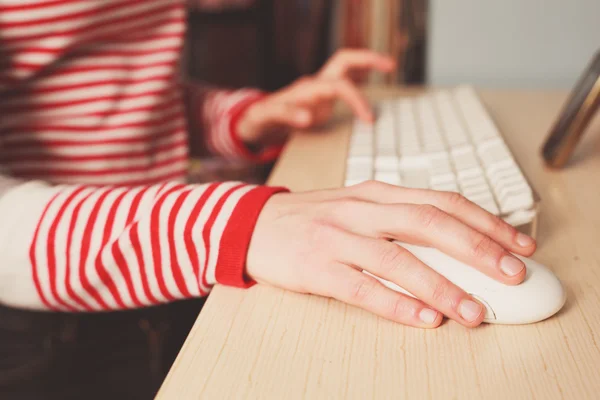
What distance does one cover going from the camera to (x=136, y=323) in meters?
0.71

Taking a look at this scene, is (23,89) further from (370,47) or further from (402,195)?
(370,47)

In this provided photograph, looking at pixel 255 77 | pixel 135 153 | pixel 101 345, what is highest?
pixel 135 153

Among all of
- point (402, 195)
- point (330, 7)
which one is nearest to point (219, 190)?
point (402, 195)

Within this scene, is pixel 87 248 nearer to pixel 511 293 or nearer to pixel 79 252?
pixel 79 252

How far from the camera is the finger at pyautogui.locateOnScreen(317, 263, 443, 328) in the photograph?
40 cm

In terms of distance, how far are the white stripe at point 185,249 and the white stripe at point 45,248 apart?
11cm

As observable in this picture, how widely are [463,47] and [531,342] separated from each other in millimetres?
716

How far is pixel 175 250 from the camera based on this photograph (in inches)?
18.3

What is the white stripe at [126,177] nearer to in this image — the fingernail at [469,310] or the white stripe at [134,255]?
the white stripe at [134,255]

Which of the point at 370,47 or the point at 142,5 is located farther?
the point at 370,47

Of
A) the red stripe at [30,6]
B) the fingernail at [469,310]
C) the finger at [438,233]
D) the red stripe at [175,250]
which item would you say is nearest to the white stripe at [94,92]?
the red stripe at [30,6]

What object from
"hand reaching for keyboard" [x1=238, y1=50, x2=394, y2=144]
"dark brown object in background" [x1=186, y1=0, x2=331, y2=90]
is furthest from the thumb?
"dark brown object in background" [x1=186, y1=0, x2=331, y2=90]

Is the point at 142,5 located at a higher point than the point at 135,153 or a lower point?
higher

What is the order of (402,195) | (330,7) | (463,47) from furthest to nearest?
(330,7) < (463,47) < (402,195)
